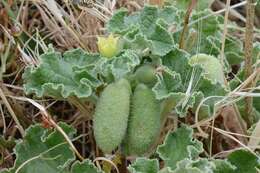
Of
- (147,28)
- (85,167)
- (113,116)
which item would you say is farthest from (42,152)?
(147,28)

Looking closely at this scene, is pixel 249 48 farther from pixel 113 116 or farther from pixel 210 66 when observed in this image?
pixel 113 116

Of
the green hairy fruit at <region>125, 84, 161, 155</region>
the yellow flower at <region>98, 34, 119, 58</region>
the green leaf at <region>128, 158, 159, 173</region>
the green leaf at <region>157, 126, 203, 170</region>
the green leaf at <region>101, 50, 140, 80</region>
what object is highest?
the yellow flower at <region>98, 34, 119, 58</region>

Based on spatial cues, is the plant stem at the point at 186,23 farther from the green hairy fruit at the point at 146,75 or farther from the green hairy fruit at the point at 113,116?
the green hairy fruit at the point at 113,116

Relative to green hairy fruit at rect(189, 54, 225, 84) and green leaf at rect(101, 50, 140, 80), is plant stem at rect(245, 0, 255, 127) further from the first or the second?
green leaf at rect(101, 50, 140, 80)

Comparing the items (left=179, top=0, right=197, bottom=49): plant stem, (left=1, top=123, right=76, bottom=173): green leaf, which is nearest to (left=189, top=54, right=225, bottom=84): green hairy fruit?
(left=179, top=0, right=197, bottom=49): plant stem

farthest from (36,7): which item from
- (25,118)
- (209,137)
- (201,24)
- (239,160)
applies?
(239,160)
